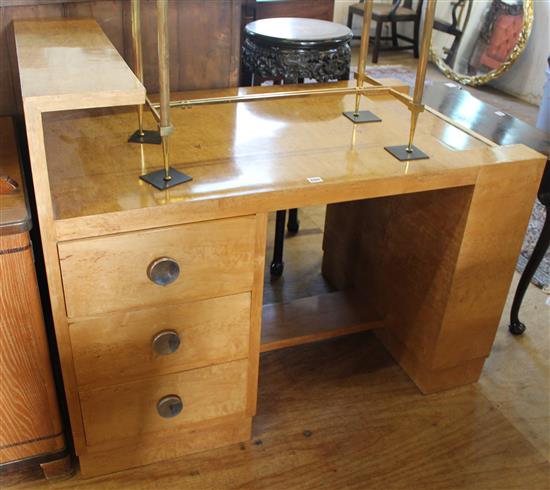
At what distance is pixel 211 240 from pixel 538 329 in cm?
120

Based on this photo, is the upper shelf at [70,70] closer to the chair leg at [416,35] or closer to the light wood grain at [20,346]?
the light wood grain at [20,346]

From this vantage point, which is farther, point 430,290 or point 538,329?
point 538,329

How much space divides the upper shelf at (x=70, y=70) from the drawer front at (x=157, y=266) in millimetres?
242

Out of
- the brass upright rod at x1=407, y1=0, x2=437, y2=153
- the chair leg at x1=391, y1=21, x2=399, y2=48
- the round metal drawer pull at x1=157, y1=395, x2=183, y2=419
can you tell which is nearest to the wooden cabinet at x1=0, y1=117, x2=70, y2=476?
the round metal drawer pull at x1=157, y1=395, x2=183, y2=419

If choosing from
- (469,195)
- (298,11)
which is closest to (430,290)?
(469,195)

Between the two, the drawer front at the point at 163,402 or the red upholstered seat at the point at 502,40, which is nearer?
the drawer front at the point at 163,402

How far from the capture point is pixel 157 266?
1188 millimetres

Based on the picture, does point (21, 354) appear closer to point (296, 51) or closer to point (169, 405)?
point (169, 405)

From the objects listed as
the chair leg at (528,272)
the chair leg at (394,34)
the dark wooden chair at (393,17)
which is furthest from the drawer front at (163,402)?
the chair leg at (394,34)

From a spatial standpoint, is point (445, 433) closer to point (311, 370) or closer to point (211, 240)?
point (311, 370)

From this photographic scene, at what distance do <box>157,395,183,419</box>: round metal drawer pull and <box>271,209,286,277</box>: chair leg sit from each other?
0.78 m

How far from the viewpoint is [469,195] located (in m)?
1.40

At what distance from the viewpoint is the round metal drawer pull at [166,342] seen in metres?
1.27

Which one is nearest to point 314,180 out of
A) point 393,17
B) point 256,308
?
point 256,308
